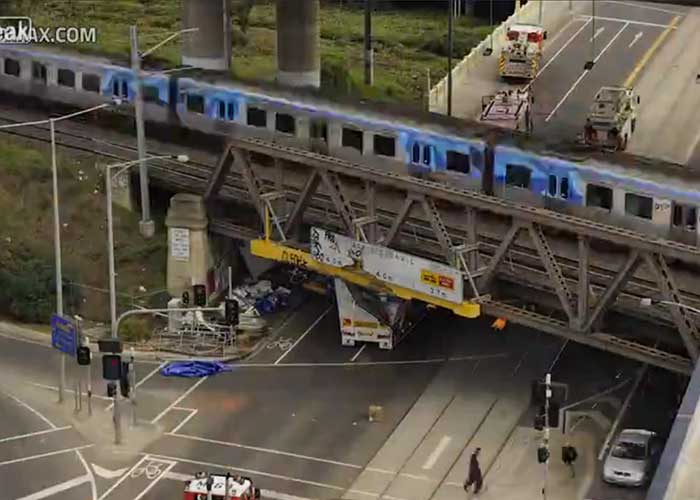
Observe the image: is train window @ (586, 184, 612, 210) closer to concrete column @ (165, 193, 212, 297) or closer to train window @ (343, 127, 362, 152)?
train window @ (343, 127, 362, 152)

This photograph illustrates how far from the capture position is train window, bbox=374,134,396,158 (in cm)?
6350

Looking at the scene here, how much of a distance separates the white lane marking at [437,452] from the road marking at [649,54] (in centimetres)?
4779

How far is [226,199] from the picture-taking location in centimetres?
6444

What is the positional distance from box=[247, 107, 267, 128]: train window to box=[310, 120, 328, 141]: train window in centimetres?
260

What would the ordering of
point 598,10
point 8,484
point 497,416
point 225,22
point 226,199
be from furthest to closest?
point 598,10, point 225,22, point 226,199, point 497,416, point 8,484

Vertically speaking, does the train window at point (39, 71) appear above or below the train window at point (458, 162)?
above

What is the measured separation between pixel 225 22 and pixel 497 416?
112 ft

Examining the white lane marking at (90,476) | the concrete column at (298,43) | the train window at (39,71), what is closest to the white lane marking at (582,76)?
the concrete column at (298,43)

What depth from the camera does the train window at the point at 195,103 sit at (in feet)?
231

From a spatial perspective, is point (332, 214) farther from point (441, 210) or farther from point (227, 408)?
point (227, 408)

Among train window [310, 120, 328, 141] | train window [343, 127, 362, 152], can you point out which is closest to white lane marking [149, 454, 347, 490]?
train window [343, 127, 362, 152]

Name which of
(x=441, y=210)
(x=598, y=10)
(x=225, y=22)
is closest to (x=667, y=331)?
(x=441, y=210)

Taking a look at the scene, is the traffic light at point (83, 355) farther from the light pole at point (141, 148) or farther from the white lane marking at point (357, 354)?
the light pole at point (141, 148)

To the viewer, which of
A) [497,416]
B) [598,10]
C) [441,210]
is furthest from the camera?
[598,10]
